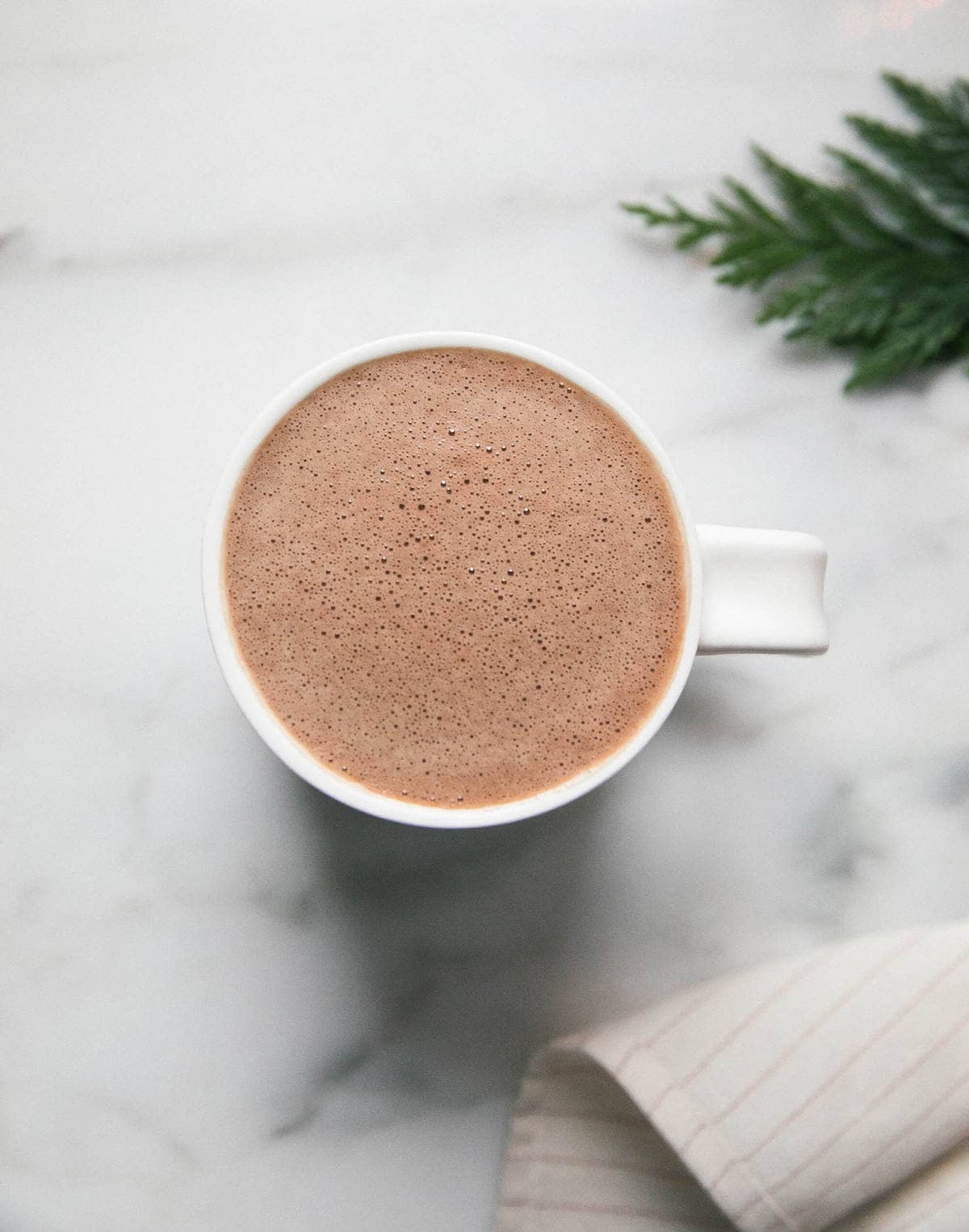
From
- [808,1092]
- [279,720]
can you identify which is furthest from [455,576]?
[808,1092]

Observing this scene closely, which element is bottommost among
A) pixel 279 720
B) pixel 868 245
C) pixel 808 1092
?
pixel 808 1092

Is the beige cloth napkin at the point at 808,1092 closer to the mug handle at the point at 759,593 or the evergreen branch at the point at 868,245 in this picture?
the mug handle at the point at 759,593

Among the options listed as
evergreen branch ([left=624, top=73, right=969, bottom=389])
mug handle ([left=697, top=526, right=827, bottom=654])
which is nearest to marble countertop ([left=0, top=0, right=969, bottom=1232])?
evergreen branch ([left=624, top=73, right=969, bottom=389])

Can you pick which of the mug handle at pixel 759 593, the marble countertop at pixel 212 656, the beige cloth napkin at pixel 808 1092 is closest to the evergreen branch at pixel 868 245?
the marble countertop at pixel 212 656

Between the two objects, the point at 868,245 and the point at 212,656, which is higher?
the point at 868,245

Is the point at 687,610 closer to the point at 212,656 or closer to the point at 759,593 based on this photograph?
the point at 759,593
